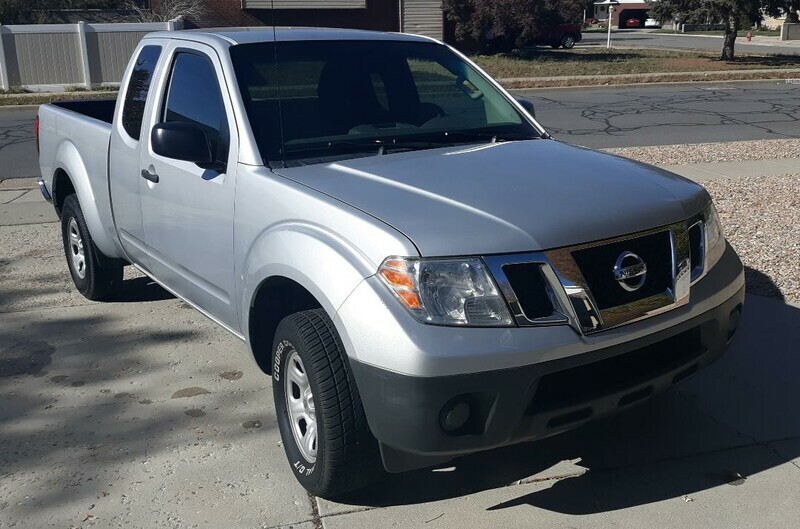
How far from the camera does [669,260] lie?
336 centimetres

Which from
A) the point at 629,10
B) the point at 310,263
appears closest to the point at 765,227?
the point at 310,263

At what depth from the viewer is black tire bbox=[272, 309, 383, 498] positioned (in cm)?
318

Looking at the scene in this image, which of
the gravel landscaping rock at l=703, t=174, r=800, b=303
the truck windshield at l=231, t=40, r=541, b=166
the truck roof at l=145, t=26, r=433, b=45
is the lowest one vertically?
the gravel landscaping rock at l=703, t=174, r=800, b=303

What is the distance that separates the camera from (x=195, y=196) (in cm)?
423

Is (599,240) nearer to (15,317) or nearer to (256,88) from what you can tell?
(256,88)

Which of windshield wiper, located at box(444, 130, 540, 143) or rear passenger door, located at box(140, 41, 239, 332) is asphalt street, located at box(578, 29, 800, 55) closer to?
windshield wiper, located at box(444, 130, 540, 143)

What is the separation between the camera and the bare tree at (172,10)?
99.6 ft

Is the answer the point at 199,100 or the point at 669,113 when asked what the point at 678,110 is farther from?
the point at 199,100

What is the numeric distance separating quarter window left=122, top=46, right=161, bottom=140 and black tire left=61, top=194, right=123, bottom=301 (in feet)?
3.48

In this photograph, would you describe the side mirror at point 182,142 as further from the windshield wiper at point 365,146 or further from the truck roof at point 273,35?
the truck roof at point 273,35

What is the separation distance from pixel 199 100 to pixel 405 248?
2012 millimetres

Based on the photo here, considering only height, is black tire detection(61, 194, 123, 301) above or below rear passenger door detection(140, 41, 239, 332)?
below

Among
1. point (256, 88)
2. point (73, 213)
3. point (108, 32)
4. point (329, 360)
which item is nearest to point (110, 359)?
point (73, 213)

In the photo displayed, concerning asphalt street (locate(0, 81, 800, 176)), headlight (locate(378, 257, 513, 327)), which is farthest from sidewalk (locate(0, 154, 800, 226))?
headlight (locate(378, 257, 513, 327))
